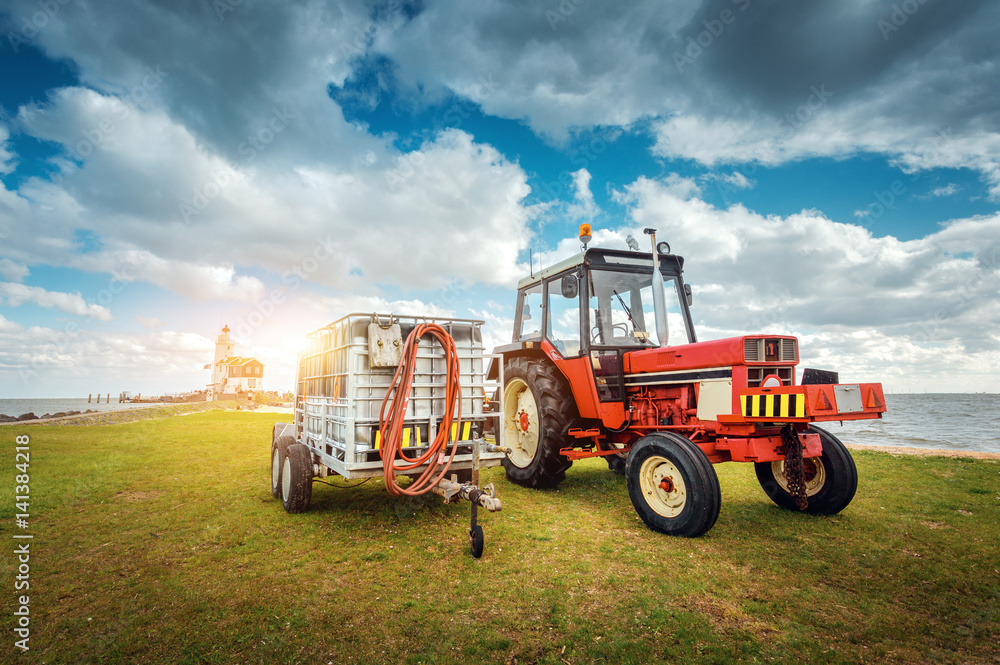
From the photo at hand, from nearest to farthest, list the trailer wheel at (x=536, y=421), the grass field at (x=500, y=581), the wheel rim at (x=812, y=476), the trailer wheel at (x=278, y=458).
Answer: the grass field at (x=500, y=581), the wheel rim at (x=812, y=476), the trailer wheel at (x=278, y=458), the trailer wheel at (x=536, y=421)

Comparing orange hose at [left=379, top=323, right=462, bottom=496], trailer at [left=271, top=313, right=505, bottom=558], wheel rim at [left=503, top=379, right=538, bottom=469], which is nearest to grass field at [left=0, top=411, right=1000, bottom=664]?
trailer at [left=271, top=313, right=505, bottom=558]

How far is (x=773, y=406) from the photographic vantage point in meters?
4.43

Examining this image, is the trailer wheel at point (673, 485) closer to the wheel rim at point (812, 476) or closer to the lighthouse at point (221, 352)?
the wheel rim at point (812, 476)

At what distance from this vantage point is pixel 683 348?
540 centimetres

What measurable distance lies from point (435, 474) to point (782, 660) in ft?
10.8

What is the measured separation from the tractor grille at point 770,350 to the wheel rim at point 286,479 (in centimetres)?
510

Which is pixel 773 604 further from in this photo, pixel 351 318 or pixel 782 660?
pixel 351 318

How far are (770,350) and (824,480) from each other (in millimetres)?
1691

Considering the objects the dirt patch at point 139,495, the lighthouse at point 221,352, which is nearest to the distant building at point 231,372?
the lighthouse at point 221,352

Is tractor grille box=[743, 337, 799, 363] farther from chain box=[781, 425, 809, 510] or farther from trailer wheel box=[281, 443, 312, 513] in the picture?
trailer wheel box=[281, 443, 312, 513]

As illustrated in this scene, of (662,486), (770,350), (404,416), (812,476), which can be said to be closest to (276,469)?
(404,416)

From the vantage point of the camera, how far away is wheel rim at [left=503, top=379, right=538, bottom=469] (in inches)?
274

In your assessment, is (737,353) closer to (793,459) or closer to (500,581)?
(793,459)

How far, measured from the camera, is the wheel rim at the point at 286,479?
5340 mm
